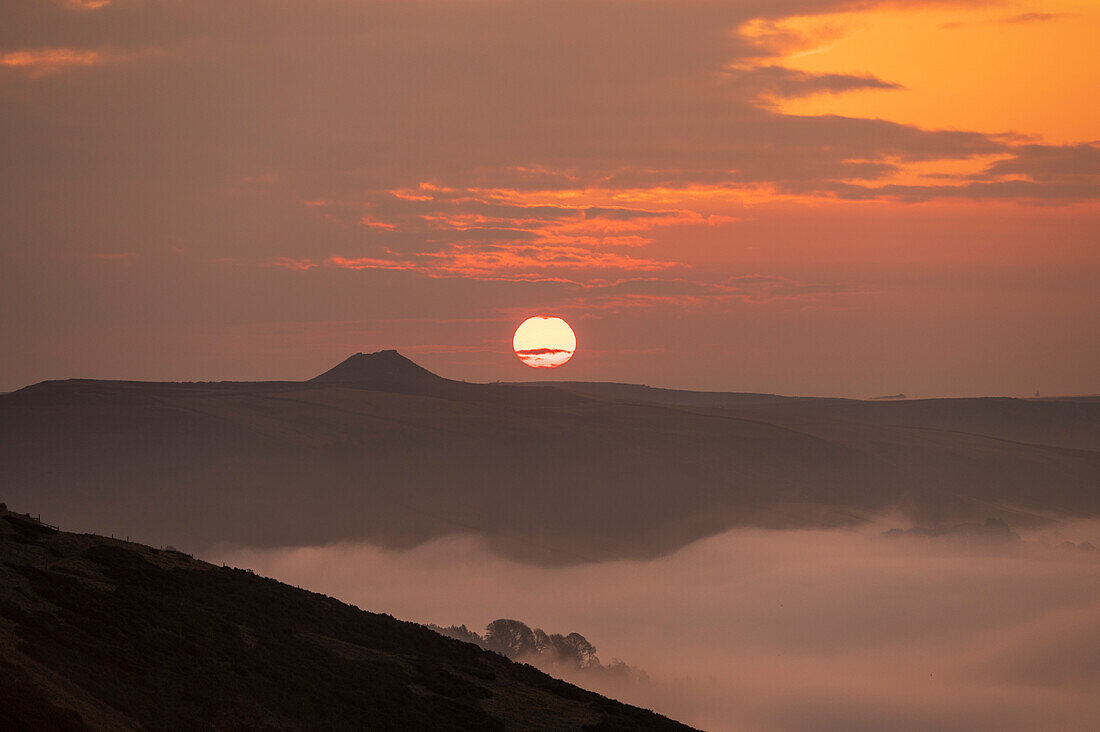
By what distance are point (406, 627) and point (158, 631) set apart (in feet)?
68.1

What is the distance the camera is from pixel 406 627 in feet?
213

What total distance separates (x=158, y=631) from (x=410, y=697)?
443 inches

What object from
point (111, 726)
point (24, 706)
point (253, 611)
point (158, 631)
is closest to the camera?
point (24, 706)

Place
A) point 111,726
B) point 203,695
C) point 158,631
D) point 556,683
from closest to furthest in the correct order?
point 111,726, point 203,695, point 158,631, point 556,683

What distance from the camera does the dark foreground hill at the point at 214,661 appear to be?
3750 cm

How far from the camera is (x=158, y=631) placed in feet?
152

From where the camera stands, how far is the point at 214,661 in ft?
150

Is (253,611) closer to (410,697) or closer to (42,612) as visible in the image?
(410,697)

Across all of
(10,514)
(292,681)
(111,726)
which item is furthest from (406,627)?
(111,726)

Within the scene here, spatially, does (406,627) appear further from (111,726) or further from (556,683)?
(111,726)

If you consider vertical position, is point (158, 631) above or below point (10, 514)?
below

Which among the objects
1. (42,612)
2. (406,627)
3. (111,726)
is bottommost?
(111,726)

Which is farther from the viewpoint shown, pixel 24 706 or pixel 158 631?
pixel 158 631

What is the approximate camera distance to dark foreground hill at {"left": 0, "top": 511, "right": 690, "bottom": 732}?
37.5m
